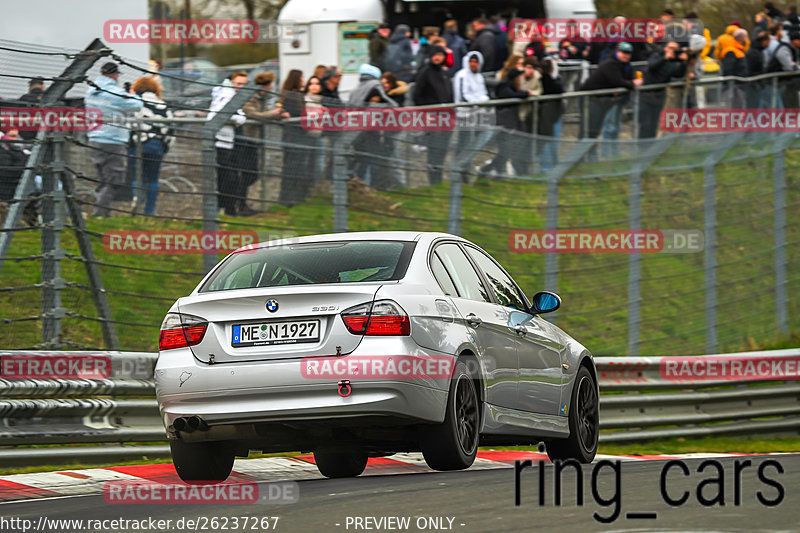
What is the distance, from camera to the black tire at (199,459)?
8664mm

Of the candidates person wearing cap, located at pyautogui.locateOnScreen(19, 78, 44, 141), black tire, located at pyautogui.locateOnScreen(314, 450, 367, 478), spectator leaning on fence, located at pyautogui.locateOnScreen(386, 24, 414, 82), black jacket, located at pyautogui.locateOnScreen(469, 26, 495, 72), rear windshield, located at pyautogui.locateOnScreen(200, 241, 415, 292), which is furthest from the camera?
spectator leaning on fence, located at pyautogui.locateOnScreen(386, 24, 414, 82)

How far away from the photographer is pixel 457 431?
27.8 ft

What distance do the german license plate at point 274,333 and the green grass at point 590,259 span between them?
347 cm

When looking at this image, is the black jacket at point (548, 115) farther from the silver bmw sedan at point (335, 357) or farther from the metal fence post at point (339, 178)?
the silver bmw sedan at point (335, 357)

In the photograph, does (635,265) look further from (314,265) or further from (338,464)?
(314,265)

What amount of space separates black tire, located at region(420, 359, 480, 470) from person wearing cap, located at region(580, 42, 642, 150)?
429 inches

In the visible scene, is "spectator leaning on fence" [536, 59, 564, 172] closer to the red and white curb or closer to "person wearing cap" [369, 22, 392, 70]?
"person wearing cap" [369, 22, 392, 70]

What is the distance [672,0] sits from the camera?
1647 inches

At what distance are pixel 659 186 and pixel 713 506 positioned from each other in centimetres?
1033

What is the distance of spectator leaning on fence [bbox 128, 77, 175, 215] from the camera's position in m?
11.9

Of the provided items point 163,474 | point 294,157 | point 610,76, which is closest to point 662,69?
point 610,76

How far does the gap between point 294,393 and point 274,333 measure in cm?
34

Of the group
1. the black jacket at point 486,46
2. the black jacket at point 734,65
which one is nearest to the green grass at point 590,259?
the black jacket at point 734,65

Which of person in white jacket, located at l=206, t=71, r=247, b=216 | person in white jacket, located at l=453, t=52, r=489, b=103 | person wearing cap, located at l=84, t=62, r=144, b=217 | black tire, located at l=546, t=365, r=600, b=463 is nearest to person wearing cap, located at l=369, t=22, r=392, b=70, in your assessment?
person in white jacket, located at l=453, t=52, r=489, b=103
